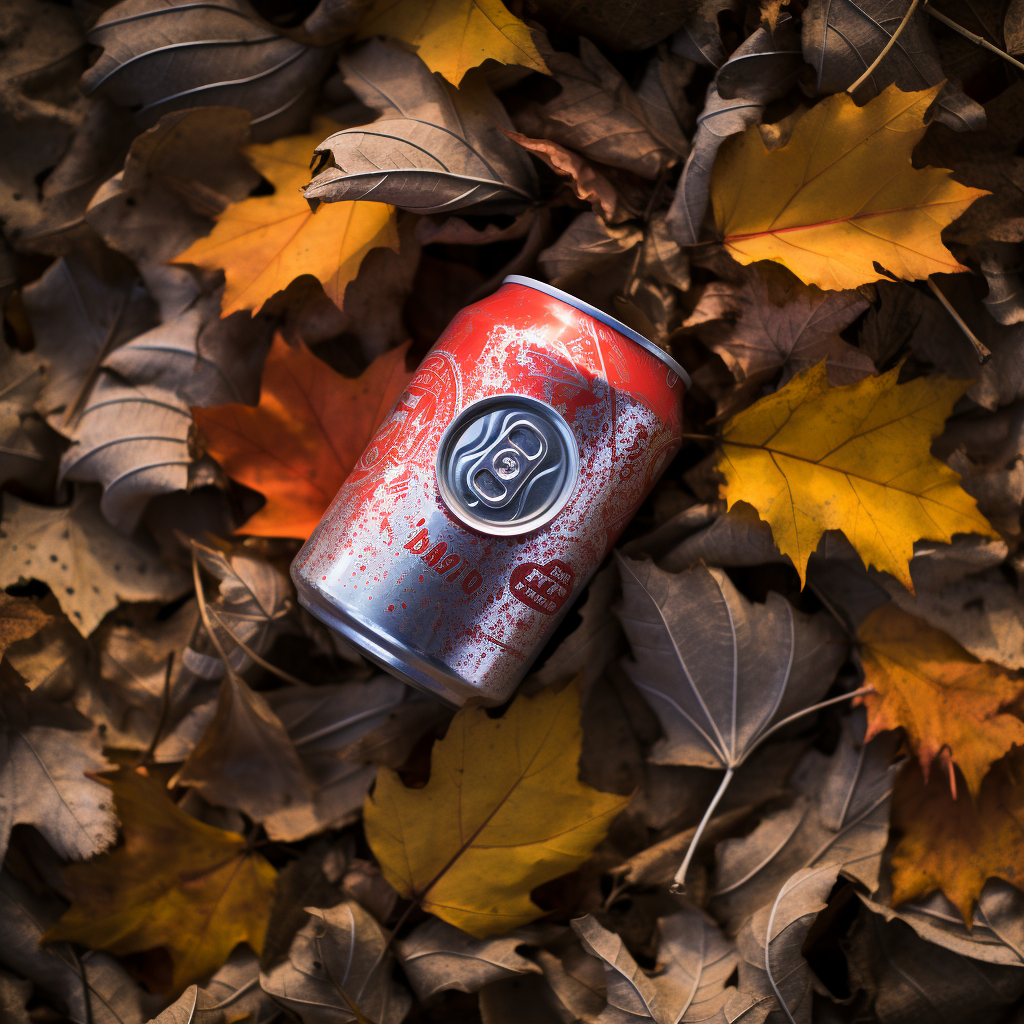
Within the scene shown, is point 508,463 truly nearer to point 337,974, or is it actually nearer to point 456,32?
point 456,32

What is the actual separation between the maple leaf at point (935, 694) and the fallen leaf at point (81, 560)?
78 cm

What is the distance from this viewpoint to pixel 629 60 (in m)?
0.82

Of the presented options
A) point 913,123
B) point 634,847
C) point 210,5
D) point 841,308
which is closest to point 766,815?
point 634,847

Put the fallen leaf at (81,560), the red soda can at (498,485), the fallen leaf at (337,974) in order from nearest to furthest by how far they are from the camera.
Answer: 1. the red soda can at (498,485)
2. the fallen leaf at (337,974)
3. the fallen leaf at (81,560)

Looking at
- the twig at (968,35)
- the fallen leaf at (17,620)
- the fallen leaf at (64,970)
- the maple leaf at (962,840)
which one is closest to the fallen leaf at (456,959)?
the fallen leaf at (64,970)

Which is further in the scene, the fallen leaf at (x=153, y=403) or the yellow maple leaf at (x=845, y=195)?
the fallen leaf at (x=153, y=403)

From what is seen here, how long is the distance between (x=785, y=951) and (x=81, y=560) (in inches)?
33.6

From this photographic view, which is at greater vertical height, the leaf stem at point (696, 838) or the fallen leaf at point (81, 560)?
the fallen leaf at point (81, 560)

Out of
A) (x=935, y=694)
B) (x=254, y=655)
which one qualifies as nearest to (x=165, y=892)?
(x=254, y=655)

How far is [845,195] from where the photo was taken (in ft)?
2.40

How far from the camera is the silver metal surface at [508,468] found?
0.66 m

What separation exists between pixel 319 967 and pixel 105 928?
236 millimetres

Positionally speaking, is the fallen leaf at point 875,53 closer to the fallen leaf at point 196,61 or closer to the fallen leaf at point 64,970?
the fallen leaf at point 196,61

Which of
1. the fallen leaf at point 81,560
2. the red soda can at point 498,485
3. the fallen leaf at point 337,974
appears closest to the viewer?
the red soda can at point 498,485
